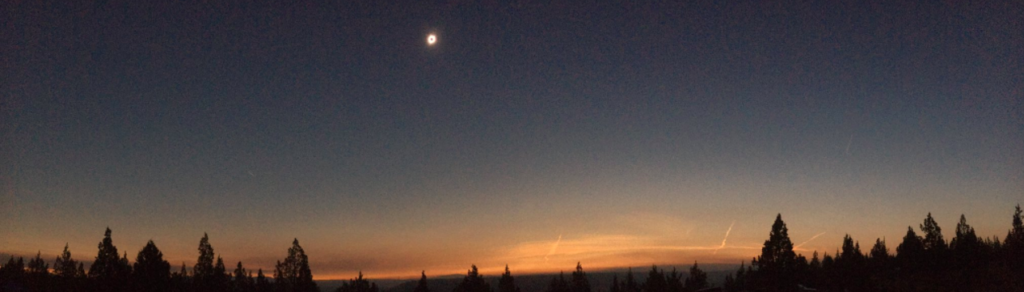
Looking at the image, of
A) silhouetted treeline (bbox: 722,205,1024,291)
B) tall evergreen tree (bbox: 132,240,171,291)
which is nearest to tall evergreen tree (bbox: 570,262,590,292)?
silhouetted treeline (bbox: 722,205,1024,291)

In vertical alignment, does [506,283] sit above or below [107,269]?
below

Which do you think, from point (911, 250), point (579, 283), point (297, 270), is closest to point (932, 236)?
point (911, 250)

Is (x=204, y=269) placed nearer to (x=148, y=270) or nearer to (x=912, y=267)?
(x=148, y=270)

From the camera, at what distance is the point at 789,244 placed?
63125 mm

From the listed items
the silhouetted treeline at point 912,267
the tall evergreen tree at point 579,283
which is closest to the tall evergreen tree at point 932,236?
the silhouetted treeline at point 912,267

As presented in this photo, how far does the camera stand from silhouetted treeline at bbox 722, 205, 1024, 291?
6341 centimetres

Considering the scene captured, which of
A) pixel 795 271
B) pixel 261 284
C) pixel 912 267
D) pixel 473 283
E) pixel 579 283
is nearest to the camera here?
pixel 795 271

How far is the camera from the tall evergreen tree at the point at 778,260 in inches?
2467

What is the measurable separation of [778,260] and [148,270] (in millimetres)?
81779

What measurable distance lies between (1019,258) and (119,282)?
128m

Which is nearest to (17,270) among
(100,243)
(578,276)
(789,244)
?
(100,243)

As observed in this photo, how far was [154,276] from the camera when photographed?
240 ft

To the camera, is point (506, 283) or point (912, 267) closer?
point (912, 267)

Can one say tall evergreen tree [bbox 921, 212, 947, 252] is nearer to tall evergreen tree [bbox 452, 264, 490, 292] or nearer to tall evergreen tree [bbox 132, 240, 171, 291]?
tall evergreen tree [bbox 452, 264, 490, 292]
